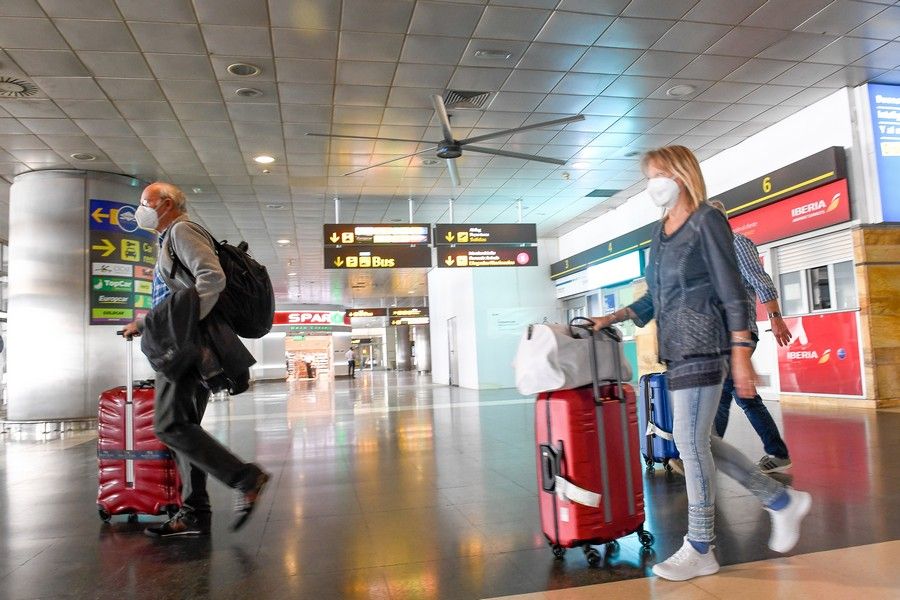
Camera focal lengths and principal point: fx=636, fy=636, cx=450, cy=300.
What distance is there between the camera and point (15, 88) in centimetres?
679

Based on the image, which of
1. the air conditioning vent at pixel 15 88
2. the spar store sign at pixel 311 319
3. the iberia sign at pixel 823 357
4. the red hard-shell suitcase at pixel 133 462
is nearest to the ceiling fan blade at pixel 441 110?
the air conditioning vent at pixel 15 88

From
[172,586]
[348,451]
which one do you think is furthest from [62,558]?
[348,451]

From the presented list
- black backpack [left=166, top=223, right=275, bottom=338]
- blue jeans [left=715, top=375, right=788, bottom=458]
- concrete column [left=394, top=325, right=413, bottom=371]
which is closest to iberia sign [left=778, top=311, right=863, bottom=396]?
blue jeans [left=715, top=375, right=788, bottom=458]

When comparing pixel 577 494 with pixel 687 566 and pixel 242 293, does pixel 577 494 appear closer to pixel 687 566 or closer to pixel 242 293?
pixel 687 566

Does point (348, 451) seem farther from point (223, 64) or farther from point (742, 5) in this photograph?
point (742, 5)

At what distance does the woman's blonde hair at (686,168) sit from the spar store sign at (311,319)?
31.8 m

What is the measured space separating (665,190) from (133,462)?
2983 millimetres

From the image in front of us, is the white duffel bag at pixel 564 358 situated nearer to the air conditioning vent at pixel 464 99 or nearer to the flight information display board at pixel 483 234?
the air conditioning vent at pixel 464 99

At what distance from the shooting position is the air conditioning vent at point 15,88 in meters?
6.61

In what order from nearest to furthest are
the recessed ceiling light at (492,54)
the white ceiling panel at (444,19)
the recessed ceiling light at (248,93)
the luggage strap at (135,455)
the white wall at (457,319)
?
1. the luggage strap at (135,455)
2. the white ceiling panel at (444,19)
3. the recessed ceiling light at (492,54)
4. the recessed ceiling light at (248,93)
5. the white wall at (457,319)

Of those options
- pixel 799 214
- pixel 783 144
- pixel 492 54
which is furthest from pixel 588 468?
pixel 783 144

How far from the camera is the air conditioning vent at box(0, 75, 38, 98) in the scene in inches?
260

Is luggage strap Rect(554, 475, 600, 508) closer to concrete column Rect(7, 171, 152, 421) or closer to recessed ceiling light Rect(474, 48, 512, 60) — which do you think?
recessed ceiling light Rect(474, 48, 512, 60)

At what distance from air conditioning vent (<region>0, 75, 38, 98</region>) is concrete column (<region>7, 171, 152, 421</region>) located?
281 cm
